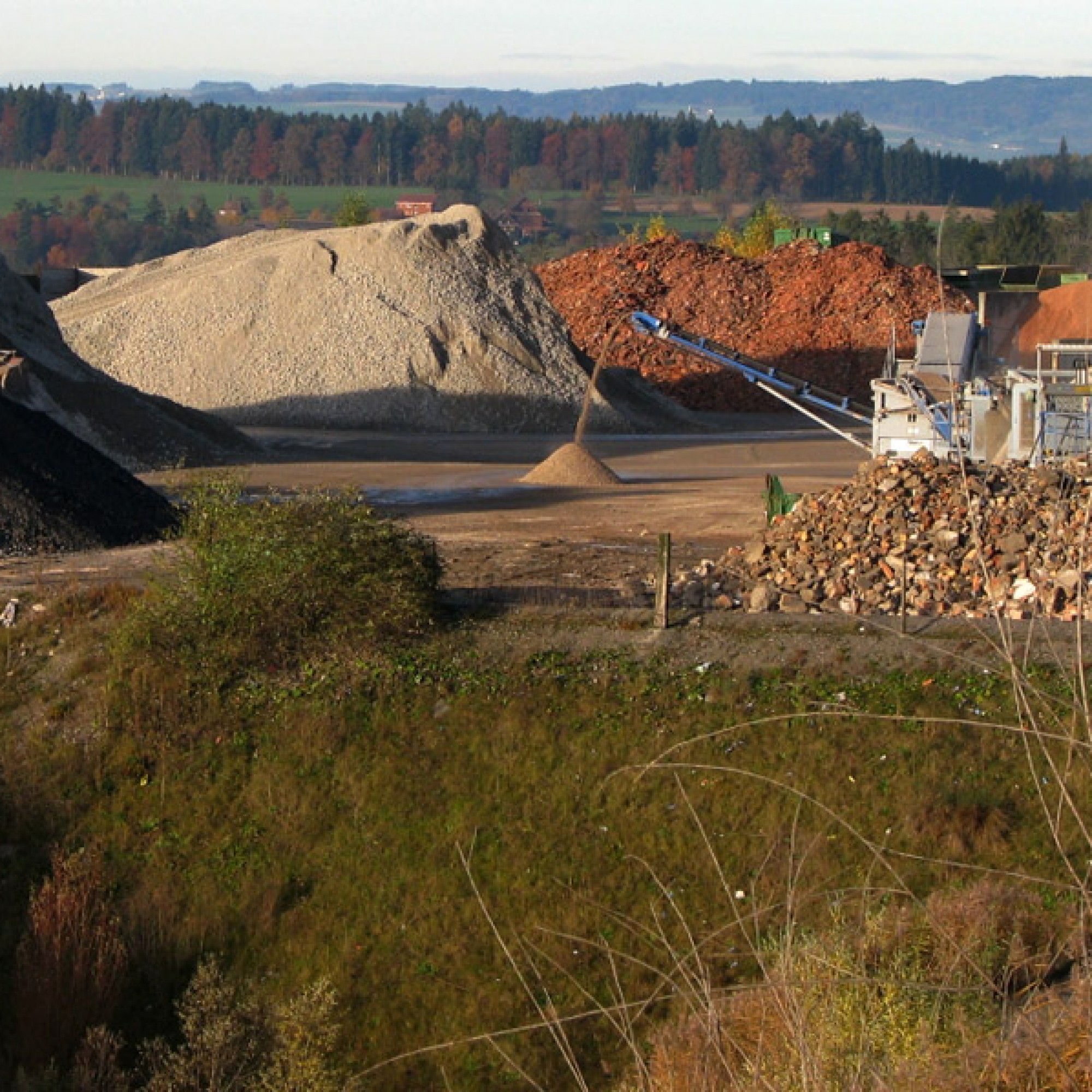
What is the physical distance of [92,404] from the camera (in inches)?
1348

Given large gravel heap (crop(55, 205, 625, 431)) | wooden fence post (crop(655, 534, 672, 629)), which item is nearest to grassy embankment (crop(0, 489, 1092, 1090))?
wooden fence post (crop(655, 534, 672, 629))

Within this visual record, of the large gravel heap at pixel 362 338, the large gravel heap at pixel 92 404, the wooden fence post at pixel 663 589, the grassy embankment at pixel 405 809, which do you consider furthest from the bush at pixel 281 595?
the large gravel heap at pixel 362 338

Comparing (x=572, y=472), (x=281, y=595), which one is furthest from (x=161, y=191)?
(x=281, y=595)

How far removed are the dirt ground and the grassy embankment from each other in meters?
0.52

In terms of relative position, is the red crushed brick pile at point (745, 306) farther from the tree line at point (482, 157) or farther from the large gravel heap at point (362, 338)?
the tree line at point (482, 157)

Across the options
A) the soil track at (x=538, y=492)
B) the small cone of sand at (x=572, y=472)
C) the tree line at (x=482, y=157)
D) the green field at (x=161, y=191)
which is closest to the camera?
the soil track at (x=538, y=492)

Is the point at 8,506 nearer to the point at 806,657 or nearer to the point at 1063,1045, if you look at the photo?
the point at 806,657

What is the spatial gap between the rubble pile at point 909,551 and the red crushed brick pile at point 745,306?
31763mm

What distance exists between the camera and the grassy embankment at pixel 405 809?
39.5 feet

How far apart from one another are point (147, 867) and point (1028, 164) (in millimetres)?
195039

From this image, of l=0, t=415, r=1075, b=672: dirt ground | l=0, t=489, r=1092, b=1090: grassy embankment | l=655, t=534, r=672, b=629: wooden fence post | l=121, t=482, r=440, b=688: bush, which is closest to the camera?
l=0, t=489, r=1092, b=1090: grassy embankment

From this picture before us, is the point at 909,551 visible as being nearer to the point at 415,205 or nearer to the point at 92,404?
the point at 92,404

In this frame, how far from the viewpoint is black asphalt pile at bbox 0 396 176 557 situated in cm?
2100

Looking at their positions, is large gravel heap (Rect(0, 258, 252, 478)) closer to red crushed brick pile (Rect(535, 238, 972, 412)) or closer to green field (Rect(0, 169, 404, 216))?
red crushed brick pile (Rect(535, 238, 972, 412))
